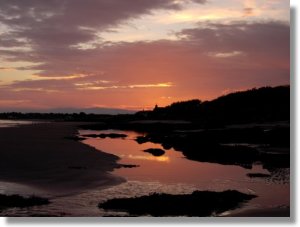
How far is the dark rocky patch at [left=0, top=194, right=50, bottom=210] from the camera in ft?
25.0

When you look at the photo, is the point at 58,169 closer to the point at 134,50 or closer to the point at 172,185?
the point at 172,185

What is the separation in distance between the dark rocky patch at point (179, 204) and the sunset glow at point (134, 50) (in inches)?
70.4

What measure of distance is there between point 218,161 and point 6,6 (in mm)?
8612

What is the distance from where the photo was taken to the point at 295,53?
6.75 m

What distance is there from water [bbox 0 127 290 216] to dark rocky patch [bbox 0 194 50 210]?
0.22 metres

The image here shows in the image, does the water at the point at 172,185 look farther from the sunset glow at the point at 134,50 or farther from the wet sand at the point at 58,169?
the sunset glow at the point at 134,50

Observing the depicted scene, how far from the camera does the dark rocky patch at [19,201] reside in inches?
300

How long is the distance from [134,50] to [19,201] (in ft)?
11.1

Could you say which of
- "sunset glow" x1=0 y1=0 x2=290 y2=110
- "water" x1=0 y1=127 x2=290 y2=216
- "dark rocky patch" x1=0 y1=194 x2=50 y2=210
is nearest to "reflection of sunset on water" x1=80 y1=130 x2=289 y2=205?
"water" x1=0 y1=127 x2=290 y2=216

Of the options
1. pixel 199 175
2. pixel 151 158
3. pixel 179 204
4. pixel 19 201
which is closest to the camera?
pixel 179 204

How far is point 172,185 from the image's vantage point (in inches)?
376

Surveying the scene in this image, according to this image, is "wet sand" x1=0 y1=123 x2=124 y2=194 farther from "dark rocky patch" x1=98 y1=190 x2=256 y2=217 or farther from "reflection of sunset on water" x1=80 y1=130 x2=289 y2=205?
"dark rocky patch" x1=98 y1=190 x2=256 y2=217

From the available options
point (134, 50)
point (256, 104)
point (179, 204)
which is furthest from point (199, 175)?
point (134, 50)

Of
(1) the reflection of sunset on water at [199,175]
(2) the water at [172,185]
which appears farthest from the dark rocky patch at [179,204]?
(1) the reflection of sunset on water at [199,175]
